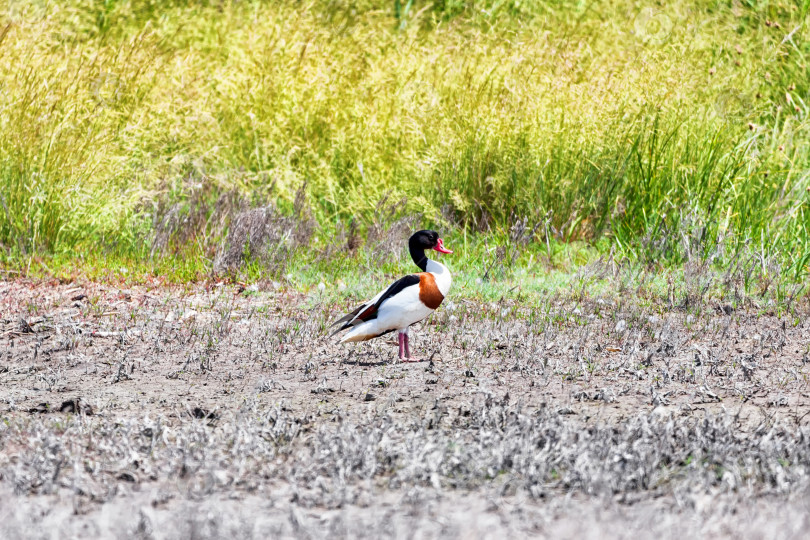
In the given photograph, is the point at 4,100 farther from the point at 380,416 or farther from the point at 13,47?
the point at 380,416

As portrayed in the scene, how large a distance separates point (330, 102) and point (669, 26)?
3.22 m

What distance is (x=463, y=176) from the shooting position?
8.40m

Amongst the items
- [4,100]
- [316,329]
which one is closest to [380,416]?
[316,329]
